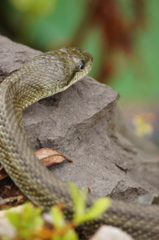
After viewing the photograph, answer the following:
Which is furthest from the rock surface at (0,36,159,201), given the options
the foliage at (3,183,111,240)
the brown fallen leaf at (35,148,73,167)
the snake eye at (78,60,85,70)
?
the foliage at (3,183,111,240)

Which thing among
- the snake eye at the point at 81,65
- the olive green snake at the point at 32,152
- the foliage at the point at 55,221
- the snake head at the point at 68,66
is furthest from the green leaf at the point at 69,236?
the snake eye at the point at 81,65

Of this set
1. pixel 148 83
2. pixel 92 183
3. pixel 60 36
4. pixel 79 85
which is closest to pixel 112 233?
pixel 92 183

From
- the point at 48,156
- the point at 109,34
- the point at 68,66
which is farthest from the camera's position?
the point at 109,34

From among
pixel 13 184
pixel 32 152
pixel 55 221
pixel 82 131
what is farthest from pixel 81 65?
pixel 55 221

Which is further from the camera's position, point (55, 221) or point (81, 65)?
point (81, 65)

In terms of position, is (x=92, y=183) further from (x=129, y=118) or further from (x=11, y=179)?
(x=129, y=118)

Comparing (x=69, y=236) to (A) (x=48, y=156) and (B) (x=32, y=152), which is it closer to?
(B) (x=32, y=152)

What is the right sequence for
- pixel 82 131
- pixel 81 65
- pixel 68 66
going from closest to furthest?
pixel 82 131 → pixel 68 66 → pixel 81 65
